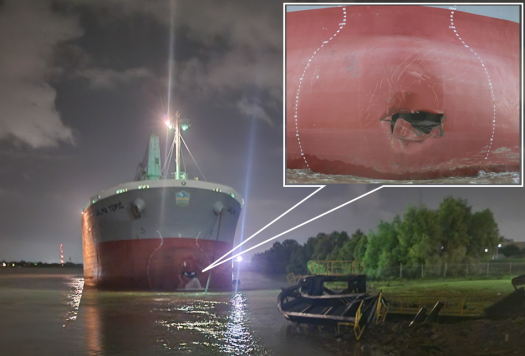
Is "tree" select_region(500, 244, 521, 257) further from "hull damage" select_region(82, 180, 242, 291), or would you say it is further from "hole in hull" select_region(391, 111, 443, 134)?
"hole in hull" select_region(391, 111, 443, 134)

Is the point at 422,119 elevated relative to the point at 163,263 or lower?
elevated

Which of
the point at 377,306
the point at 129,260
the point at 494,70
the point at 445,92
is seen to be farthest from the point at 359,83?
the point at 129,260

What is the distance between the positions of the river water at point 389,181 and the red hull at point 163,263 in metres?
11.8

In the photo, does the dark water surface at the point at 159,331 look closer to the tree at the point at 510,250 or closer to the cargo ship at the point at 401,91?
the cargo ship at the point at 401,91

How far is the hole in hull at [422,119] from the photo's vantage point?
10977 mm

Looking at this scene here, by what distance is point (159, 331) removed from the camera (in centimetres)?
1202

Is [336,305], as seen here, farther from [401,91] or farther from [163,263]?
[163,263]

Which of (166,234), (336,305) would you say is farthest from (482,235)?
(166,234)

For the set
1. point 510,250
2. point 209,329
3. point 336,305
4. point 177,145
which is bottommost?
point 209,329

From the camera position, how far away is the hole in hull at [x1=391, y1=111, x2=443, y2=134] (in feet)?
36.0

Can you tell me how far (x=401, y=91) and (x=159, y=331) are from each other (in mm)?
8099

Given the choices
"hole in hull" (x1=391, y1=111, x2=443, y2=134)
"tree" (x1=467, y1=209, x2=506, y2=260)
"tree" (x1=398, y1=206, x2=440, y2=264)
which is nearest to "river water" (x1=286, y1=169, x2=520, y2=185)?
"hole in hull" (x1=391, y1=111, x2=443, y2=134)

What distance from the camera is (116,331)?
12102 millimetres

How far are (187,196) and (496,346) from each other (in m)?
15.5
